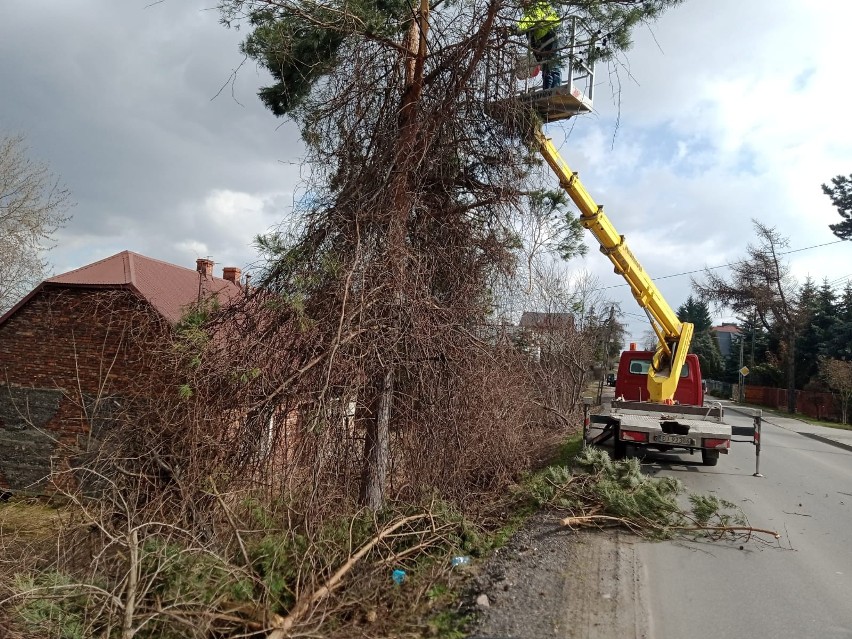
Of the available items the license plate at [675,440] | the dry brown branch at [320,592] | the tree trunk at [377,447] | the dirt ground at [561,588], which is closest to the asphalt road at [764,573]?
Answer: the dirt ground at [561,588]

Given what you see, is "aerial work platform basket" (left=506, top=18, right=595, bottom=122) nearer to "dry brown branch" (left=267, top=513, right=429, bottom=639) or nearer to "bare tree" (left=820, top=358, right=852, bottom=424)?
"dry brown branch" (left=267, top=513, right=429, bottom=639)

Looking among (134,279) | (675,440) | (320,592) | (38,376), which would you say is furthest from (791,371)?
(320,592)

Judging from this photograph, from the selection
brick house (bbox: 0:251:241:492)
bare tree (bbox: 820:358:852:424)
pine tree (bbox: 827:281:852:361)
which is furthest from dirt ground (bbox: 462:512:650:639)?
pine tree (bbox: 827:281:852:361)

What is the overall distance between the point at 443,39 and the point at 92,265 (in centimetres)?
951

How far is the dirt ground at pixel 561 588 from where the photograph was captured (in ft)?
A: 14.2

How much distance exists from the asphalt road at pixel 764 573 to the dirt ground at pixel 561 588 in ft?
0.60

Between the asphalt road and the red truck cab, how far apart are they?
10.3 ft

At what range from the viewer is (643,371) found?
13383 mm

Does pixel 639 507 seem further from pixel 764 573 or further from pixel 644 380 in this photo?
pixel 644 380

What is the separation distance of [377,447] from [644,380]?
326 inches

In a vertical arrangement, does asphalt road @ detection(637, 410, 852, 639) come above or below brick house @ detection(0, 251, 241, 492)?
below

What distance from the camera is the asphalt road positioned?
177 inches

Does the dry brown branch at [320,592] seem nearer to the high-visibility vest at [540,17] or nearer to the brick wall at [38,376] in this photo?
the high-visibility vest at [540,17]

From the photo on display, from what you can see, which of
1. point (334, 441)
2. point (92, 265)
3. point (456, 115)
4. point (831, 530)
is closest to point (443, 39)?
point (456, 115)
